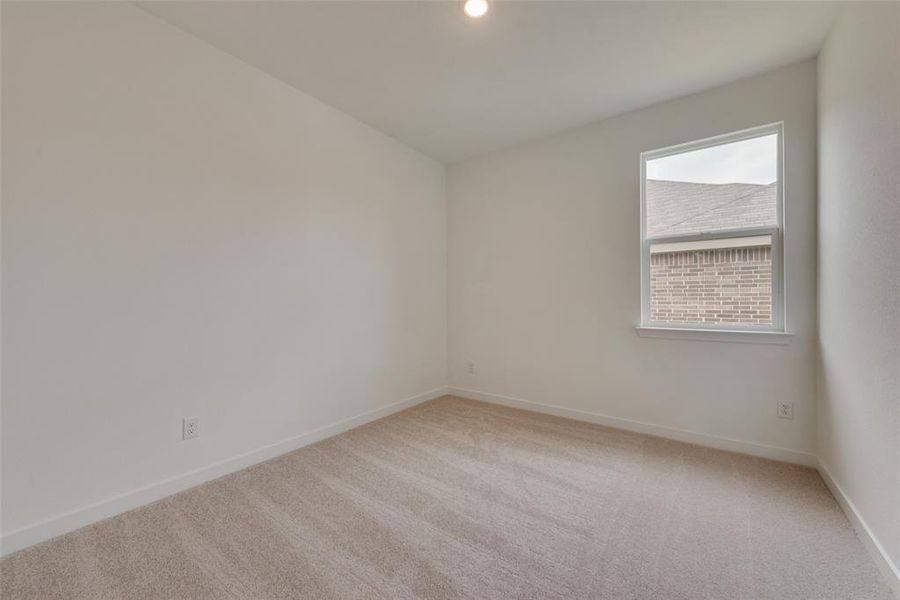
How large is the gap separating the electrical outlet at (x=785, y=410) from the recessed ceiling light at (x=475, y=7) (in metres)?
2.95

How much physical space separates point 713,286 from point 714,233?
38cm

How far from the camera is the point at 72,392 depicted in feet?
5.46

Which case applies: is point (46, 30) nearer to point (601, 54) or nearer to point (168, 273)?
point (168, 273)

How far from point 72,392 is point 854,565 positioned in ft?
11.3

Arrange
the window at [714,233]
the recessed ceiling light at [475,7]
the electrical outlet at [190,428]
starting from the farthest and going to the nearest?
the window at [714,233], the electrical outlet at [190,428], the recessed ceiling light at [475,7]

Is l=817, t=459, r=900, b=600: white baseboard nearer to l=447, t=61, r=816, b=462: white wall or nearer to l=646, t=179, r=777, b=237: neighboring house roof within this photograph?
l=447, t=61, r=816, b=462: white wall

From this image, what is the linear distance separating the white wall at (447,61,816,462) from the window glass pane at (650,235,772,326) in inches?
5.3

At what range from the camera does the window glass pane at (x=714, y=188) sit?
2.40 m

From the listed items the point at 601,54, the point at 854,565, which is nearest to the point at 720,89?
the point at 601,54

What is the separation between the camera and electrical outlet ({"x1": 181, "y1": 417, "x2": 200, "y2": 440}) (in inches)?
79.4

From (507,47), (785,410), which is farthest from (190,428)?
(785,410)

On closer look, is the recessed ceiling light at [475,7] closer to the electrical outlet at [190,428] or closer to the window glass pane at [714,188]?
the window glass pane at [714,188]

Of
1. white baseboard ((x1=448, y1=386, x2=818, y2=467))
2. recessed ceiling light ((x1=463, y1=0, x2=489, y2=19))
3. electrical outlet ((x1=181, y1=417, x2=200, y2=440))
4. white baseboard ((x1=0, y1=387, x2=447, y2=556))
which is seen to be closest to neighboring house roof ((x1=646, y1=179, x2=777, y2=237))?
white baseboard ((x1=448, y1=386, x2=818, y2=467))

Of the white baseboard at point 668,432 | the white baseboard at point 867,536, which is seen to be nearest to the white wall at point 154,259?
the white baseboard at point 668,432
